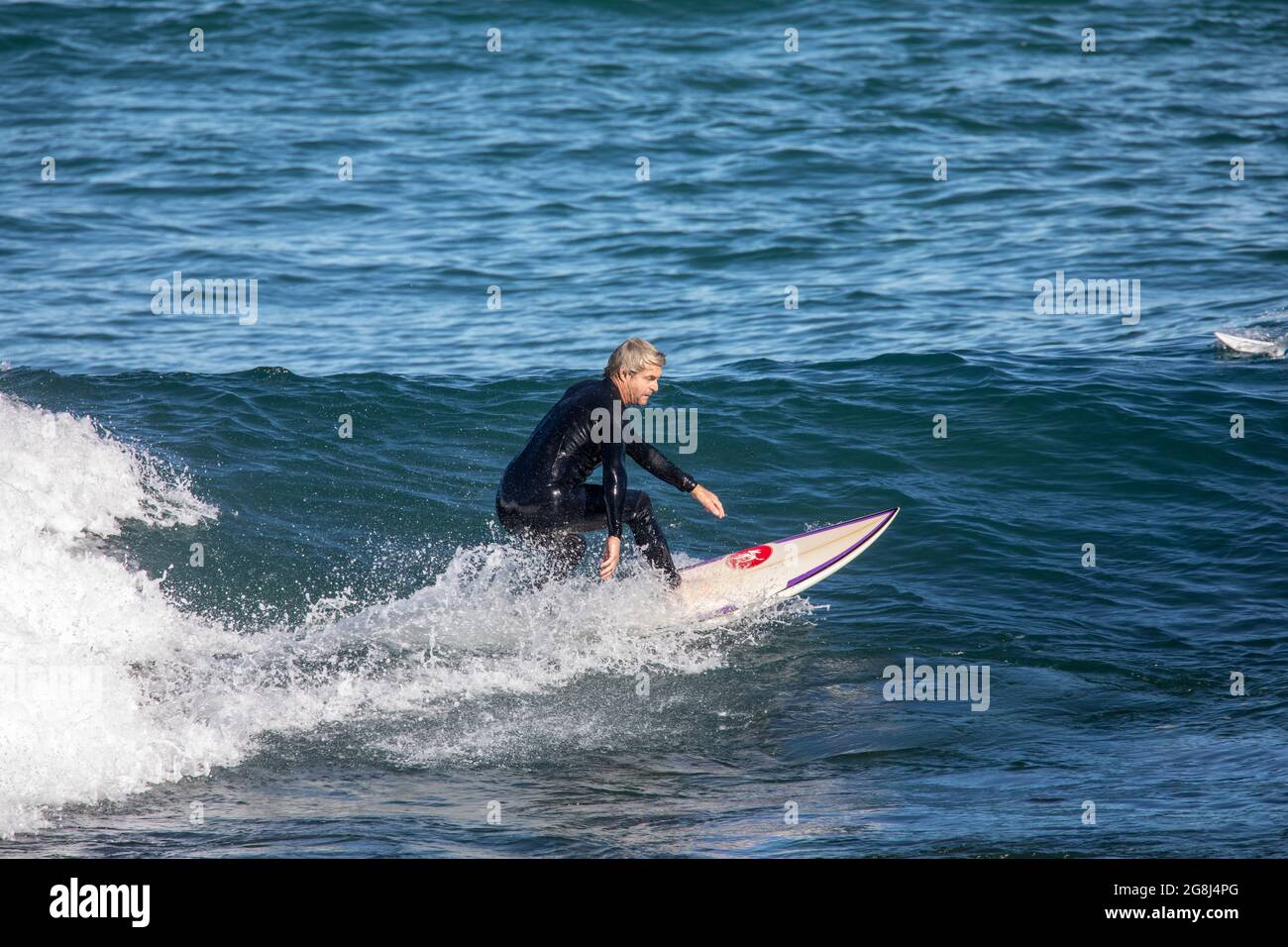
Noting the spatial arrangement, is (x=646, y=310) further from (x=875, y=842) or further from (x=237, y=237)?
(x=875, y=842)

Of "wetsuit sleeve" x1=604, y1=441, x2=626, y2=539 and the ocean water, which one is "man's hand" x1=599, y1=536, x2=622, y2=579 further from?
the ocean water

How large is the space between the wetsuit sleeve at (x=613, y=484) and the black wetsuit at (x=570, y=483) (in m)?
0.01

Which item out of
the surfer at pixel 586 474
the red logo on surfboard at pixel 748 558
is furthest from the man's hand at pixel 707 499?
the red logo on surfboard at pixel 748 558

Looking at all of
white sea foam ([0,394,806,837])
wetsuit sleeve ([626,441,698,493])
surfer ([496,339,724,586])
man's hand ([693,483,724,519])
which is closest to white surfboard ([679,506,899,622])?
white sea foam ([0,394,806,837])

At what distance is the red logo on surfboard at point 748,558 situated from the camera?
8.81 metres

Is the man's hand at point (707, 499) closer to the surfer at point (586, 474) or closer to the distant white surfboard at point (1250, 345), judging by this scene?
the surfer at point (586, 474)

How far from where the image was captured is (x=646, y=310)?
15.9 meters

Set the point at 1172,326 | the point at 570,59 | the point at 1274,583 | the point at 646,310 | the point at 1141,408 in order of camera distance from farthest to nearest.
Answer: the point at 570,59 → the point at 646,310 → the point at 1172,326 → the point at 1141,408 → the point at 1274,583

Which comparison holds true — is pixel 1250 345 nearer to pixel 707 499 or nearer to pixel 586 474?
pixel 707 499

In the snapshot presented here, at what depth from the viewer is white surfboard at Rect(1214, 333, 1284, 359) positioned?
1319 centimetres

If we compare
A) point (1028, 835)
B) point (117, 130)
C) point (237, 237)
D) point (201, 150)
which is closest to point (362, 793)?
point (1028, 835)

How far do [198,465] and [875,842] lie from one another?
7.62 metres

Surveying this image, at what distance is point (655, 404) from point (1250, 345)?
6.05 m

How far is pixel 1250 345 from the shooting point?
526 inches
